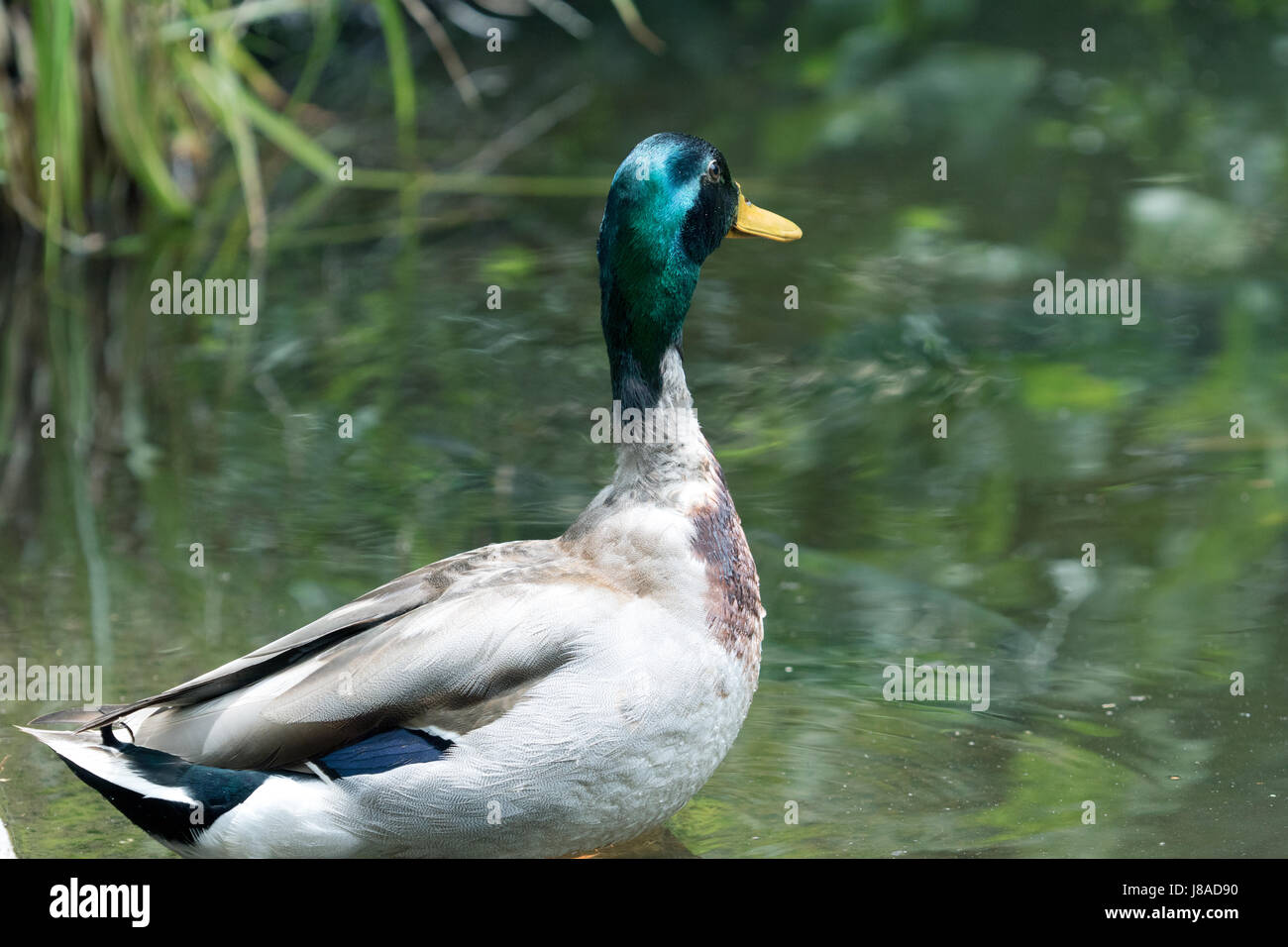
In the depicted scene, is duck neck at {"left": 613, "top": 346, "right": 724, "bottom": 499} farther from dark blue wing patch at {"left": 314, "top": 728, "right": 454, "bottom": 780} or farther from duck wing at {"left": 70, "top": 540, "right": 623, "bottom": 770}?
dark blue wing patch at {"left": 314, "top": 728, "right": 454, "bottom": 780}

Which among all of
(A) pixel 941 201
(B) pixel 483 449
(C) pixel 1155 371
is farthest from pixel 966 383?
(A) pixel 941 201

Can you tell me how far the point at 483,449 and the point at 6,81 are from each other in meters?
3.12

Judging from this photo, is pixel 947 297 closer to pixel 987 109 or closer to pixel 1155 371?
pixel 1155 371

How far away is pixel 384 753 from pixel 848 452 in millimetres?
2787

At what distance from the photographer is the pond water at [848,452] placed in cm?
379

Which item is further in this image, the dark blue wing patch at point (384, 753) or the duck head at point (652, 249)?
the duck head at point (652, 249)

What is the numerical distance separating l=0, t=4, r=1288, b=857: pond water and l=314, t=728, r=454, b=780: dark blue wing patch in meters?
0.66

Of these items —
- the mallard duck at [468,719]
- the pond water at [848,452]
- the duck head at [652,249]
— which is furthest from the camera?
the pond water at [848,452]

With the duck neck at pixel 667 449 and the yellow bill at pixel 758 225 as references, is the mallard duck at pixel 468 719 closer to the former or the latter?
the duck neck at pixel 667 449

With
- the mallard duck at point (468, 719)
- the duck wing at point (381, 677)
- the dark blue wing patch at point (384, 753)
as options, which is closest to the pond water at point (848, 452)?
the mallard duck at point (468, 719)

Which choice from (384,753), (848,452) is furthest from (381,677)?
(848,452)

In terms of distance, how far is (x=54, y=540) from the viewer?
16.9 feet

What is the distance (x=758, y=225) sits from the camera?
388 centimetres

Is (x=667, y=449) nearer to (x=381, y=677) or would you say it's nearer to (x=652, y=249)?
(x=652, y=249)
